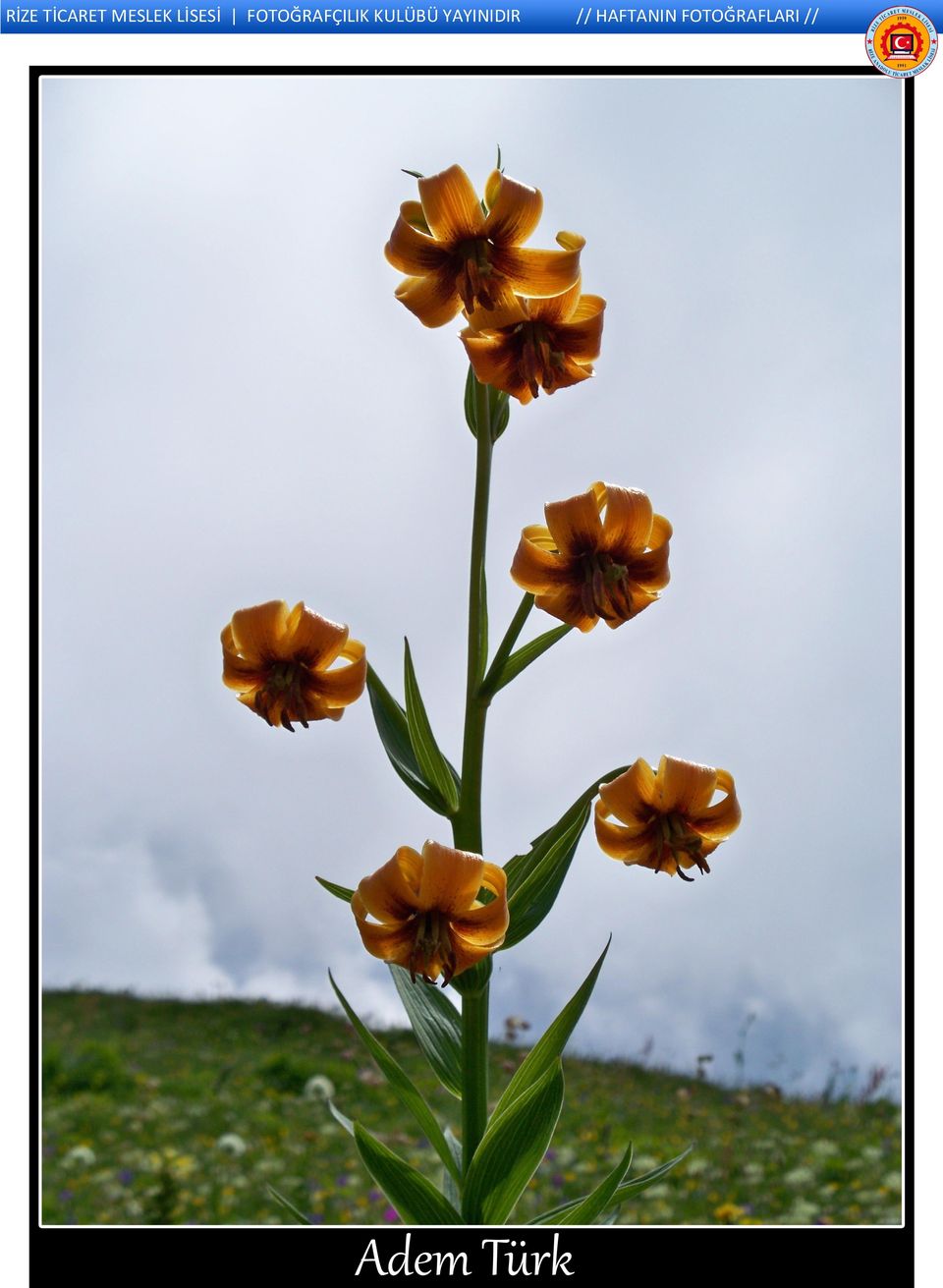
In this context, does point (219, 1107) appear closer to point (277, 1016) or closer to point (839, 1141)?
point (277, 1016)

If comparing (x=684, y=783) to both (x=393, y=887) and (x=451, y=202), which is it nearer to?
(x=393, y=887)

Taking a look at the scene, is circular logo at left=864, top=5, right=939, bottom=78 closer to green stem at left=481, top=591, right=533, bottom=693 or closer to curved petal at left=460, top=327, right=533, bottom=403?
curved petal at left=460, top=327, right=533, bottom=403

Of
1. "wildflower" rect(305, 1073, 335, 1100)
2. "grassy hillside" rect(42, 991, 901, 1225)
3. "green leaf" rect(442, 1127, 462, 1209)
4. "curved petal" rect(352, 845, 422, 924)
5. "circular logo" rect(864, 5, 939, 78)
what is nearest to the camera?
"curved petal" rect(352, 845, 422, 924)

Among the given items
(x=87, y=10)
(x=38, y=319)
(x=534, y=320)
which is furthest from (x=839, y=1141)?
(x=87, y=10)

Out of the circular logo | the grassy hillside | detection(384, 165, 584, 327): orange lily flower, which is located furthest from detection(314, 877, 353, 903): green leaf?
the circular logo

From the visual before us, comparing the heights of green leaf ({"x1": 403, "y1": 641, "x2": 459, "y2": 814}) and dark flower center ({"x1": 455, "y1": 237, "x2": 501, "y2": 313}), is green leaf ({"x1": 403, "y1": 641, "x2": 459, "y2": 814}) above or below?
below
